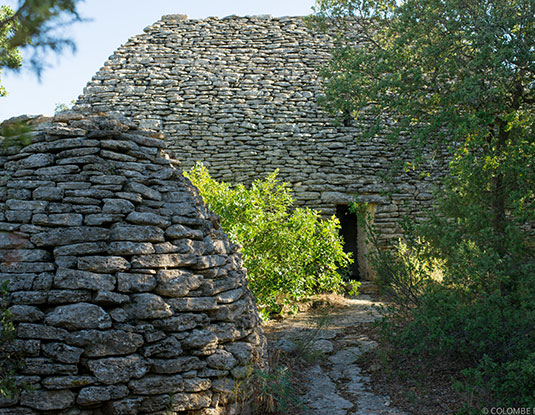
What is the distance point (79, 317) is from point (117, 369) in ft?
1.40

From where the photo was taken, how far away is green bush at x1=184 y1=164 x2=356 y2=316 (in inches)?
269

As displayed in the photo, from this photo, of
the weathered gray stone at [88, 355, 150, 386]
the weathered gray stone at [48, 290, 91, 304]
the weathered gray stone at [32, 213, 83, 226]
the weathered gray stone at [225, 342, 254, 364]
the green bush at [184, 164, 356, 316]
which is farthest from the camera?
the green bush at [184, 164, 356, 316]

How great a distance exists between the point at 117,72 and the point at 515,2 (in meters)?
7.86

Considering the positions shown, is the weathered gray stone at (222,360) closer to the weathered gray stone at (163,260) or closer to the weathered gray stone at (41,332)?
the weathered gray stone at (163,260)

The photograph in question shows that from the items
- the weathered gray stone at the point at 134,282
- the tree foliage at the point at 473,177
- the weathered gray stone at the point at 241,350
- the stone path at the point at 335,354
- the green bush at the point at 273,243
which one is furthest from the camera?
the green bush at the point at 273,243

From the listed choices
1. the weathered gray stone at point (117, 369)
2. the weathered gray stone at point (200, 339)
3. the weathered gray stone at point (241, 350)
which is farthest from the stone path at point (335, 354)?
the weathered gray stone at point (117, 369)

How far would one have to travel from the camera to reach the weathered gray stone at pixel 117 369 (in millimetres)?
3191

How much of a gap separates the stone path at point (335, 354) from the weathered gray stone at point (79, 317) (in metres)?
1.89

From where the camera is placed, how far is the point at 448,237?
18.5 ft

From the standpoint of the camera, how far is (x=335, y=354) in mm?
5734

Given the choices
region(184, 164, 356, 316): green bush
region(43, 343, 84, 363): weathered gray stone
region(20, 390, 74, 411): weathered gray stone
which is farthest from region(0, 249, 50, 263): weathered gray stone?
region(184, 164, 356, 316): green bush

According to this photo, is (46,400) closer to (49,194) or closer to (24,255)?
(24,255)

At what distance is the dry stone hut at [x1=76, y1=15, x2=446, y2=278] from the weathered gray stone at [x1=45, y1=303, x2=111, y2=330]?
6403 millimetres

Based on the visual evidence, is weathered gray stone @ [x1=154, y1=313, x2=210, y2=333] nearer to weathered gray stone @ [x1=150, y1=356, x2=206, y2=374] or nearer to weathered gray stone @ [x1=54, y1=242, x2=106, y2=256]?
weathered gray stone @ [x1=150, y1=356, x2=206, y2=374]
